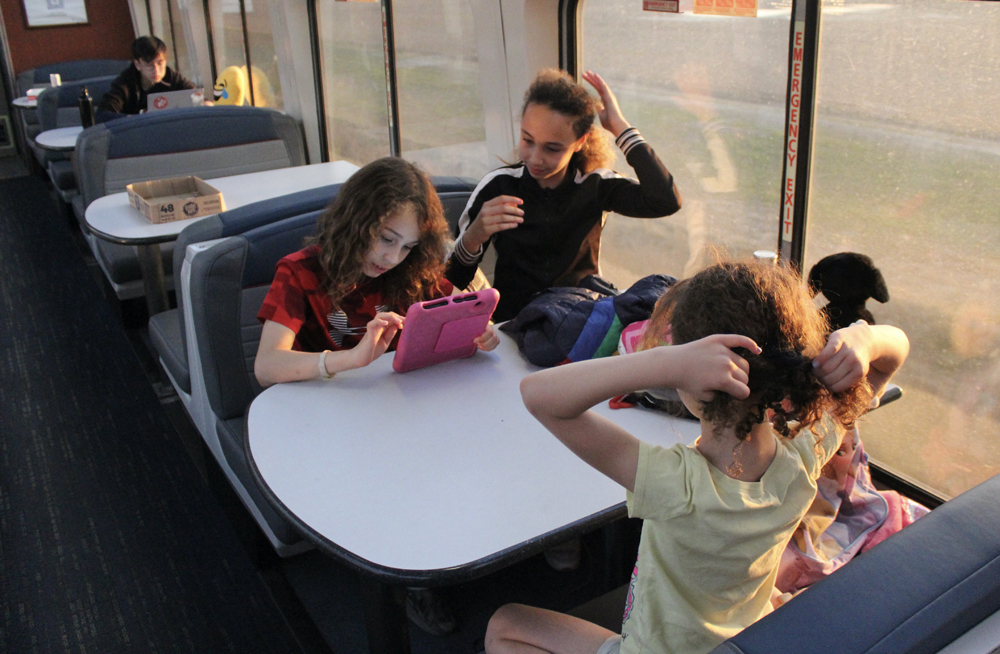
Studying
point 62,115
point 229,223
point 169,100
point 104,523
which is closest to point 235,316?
point 229,223

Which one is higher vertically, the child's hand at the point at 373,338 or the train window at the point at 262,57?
the train window at the point at 262,57

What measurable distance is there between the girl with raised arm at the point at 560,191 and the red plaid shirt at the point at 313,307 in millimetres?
341

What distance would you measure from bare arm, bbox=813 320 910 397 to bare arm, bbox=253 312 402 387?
3.13ft

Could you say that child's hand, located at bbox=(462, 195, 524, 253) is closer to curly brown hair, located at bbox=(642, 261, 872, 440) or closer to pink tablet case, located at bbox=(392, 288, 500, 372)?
pink tablet case, located at bbox=(392, 288, 500, 372)

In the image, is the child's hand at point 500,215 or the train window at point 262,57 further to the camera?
the train window at point 262,57

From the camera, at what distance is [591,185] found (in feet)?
8.05

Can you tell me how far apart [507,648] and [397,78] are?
3.58 m

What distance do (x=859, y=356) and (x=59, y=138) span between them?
17.4 feet

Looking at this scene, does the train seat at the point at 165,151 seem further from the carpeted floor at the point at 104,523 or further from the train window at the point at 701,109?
the train window at the point at 701,109

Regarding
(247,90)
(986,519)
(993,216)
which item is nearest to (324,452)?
(986,519)

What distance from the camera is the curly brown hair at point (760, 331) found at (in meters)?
1.09

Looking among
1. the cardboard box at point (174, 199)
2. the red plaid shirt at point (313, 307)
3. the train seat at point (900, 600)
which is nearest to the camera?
the train seat at point (900, 600)

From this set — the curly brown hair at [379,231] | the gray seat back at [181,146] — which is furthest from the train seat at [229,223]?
the gray seat back at [181,146]

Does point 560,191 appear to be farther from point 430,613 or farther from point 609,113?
point 430,613
